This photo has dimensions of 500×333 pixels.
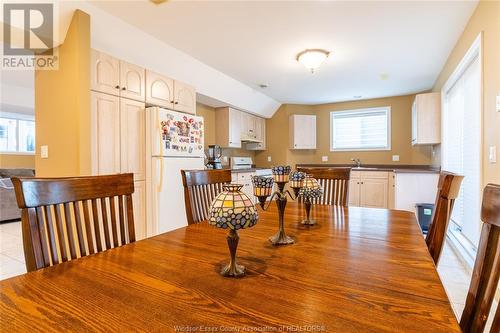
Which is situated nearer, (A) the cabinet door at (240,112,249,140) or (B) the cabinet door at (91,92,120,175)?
(B) the cabinet door at (91,92,120,175)

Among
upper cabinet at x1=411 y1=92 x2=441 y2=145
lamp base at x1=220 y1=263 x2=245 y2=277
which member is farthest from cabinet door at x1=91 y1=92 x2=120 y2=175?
Result: upper cabinet at x1=411 y1=92 x2=441 y2=145

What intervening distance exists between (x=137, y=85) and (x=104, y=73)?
394 mm

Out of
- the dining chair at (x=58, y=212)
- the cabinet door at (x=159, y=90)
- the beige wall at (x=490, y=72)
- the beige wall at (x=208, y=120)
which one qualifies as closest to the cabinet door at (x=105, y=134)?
the cabinet door at (x=159, y=90)

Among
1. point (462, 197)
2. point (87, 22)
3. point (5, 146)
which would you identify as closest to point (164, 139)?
point (87, 22)

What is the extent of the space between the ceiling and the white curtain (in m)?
0.50

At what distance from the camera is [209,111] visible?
4914 mm

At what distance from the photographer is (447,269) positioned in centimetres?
245

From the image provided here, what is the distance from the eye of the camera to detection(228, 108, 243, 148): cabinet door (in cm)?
489

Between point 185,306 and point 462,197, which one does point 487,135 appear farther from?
point 185,306

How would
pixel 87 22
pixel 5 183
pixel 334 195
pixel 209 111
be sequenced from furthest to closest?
pixel 209 111 → pixel 5 183 → pixel 87 22 → pixel 334 195

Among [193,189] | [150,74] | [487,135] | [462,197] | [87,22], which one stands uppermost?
[87,22]

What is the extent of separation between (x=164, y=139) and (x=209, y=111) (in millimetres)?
2044

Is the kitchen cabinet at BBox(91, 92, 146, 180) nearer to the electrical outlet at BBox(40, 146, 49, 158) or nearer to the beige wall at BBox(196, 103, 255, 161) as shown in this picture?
the electrical outlet at BBox(40, 146, 49, 158)

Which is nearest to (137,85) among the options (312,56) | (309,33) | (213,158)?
(213,158)
